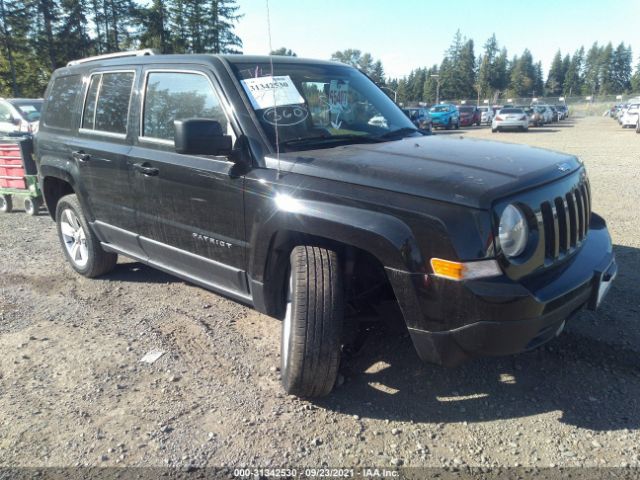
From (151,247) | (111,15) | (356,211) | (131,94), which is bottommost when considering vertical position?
(151,247)

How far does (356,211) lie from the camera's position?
263 centimetres

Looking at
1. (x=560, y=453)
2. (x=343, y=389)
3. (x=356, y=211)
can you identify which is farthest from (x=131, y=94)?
(x=560, y=453)

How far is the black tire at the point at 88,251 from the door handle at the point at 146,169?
1.27 m

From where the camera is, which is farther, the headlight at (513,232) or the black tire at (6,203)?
the black tire at (6,203)

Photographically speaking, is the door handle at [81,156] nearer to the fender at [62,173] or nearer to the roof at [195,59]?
the fender at [62,173]

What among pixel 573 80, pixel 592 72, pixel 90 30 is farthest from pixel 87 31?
pixel 592 72

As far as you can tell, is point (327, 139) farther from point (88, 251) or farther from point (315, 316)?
point (88, 251)

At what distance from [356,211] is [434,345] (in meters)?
0.77

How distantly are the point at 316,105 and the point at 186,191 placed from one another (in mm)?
1081

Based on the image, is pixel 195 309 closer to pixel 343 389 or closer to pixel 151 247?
pixel 151 247

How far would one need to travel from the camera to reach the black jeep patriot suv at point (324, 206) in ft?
8.01

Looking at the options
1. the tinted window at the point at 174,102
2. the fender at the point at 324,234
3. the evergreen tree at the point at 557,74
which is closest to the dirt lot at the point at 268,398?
the fender at the point at 324,234

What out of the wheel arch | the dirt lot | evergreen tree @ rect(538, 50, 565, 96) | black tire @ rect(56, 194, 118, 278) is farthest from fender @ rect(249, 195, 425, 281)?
evergreen tree @ rect(538, 50, 565, 96)

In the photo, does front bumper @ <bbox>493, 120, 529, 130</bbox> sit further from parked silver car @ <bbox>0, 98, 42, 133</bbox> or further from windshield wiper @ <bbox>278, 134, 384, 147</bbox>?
windshield wiper @ <bbox>278, 134, 384, 147</bbox>
